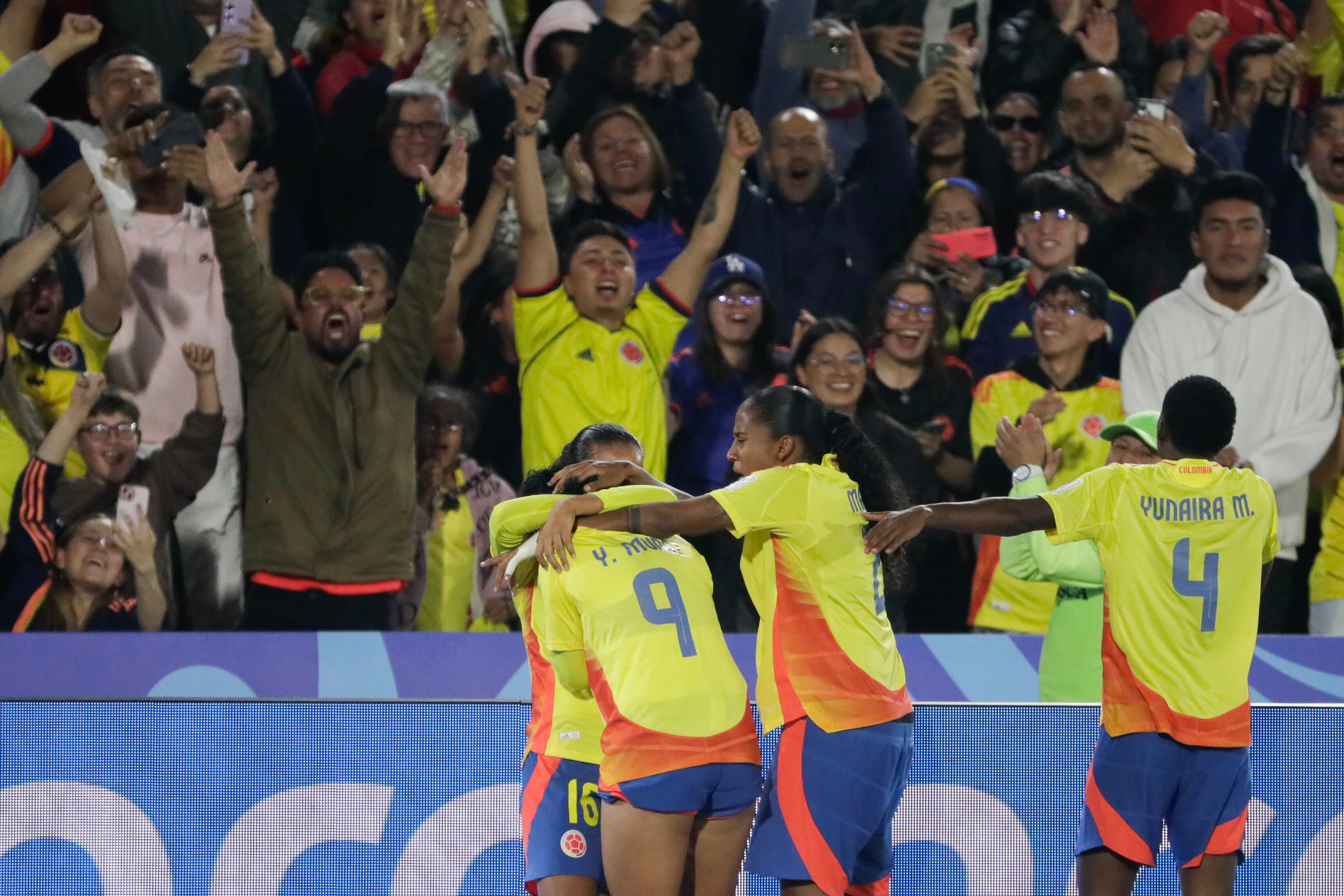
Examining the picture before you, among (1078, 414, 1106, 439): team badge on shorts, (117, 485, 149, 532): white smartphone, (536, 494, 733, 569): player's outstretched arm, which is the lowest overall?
(117, 485, 149, 532): white smartphone

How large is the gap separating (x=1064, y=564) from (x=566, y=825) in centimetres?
212

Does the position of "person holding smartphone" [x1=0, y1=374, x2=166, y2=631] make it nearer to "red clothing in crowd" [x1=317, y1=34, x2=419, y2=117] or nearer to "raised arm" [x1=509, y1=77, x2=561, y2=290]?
"raised arm" [x1=509, y1=77, x2=561, y2=290]

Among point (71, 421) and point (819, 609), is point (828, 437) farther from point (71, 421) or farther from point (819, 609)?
point (71, 421)

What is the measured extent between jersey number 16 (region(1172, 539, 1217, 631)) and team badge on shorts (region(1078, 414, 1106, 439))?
89.9 inches

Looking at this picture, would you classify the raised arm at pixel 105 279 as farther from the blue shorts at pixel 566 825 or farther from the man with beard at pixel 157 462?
the blue shorts at pixel 566 825

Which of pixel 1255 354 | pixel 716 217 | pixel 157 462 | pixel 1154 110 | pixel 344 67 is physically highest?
pixel 1154 110

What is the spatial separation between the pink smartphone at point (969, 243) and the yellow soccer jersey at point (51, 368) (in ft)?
12.6

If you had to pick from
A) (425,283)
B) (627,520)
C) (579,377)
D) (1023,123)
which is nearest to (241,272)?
(425,283)

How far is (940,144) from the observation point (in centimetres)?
762

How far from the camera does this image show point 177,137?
261 inches

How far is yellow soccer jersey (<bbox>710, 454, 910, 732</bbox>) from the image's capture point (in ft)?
13.3

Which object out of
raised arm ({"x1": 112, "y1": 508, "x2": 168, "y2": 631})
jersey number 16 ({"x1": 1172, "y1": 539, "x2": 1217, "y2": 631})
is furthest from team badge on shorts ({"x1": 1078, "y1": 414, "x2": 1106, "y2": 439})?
raised arm ({"x1": 112, "y1": 508, "x2": 168, "y2": 631})

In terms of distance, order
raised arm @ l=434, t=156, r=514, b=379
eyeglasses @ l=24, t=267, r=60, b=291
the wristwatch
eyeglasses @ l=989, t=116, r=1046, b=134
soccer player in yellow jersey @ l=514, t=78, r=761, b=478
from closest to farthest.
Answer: the wristwatch → eyeglasses @ l=24, t=267, r=60, b=291 → soccer player in yellow jersey @ l=514, t=78, r=761, b=478 → raised arm @ l=434, t=156, r=514, b=379 → eyeglasses @ l=989, t=116, r=1046, b=134

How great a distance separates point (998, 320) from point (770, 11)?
6.82 ft
